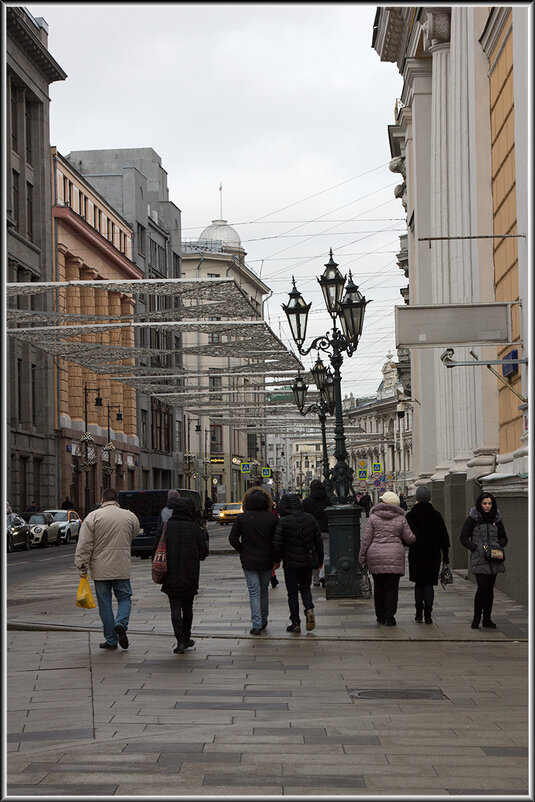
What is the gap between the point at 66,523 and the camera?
167 feet

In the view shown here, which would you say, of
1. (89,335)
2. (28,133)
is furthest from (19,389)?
(28,133)

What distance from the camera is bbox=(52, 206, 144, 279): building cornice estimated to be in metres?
64.3

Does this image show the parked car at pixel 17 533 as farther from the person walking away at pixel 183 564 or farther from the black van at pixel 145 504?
the person walking away at pixel 183 564

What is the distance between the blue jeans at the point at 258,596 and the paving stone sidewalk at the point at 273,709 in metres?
0.26

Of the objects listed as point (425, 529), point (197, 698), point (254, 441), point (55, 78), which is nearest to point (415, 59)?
point (425, 529)

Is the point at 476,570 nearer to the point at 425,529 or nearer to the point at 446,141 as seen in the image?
the point at 425,529

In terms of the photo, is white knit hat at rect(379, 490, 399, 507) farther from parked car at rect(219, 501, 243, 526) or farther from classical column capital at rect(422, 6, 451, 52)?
parked car at rect(219, 501, 243, 526)

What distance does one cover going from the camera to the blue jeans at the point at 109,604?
13266 mm

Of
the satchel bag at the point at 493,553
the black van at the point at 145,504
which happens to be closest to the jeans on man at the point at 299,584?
the satchel bag at the point at 493,553

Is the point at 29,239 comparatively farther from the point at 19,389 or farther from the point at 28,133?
the point at 19,389

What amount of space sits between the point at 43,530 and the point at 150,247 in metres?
46.0

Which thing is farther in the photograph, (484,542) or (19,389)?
(19,389)

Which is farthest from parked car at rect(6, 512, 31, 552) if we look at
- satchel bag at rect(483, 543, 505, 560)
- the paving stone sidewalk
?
satchel bag at rect(483, 543, 505, 560)

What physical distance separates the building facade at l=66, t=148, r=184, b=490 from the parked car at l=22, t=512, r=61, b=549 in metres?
31.9
